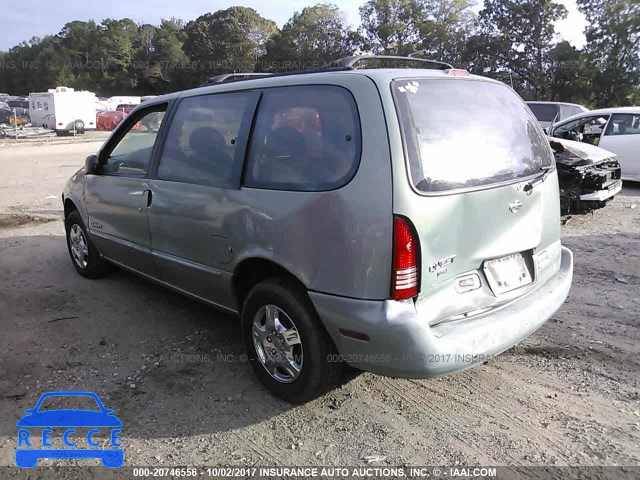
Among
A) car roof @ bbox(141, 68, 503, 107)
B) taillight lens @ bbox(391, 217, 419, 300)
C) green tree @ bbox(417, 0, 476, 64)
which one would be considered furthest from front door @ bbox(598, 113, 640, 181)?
green tree @ bbox(417, 0, 476, 64)

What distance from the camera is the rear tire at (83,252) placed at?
5.15 meters

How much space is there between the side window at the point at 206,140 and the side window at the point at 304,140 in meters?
0.17

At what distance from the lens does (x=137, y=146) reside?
4387mm

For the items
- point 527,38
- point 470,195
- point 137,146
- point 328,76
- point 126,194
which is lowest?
point 126,194

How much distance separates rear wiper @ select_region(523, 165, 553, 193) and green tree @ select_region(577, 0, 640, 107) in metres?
40.1

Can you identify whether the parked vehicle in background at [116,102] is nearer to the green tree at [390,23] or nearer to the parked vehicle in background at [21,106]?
the parked vehicle in background at [21,106]

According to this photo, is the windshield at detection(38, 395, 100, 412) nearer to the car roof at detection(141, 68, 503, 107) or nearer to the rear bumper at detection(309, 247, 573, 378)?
the rear bumper at detection(309, 247, 573, 378)

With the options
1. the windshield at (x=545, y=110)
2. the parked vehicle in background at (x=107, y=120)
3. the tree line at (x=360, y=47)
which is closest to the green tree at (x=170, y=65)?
the tree line at (x=360, y=47)

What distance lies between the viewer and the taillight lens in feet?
8.16

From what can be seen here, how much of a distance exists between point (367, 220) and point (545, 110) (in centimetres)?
1588

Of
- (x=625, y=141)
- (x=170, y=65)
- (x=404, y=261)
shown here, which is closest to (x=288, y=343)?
(x=404, y=261)

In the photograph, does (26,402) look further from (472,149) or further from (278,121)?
(472,149)

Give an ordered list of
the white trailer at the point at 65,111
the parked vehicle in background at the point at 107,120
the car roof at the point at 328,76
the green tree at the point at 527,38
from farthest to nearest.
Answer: the green tree at the point at 527,38 → the parked vehicle in background at the point at 107,120 → the white trailer at the point at 65,111 → the car roof at the point at 328,76

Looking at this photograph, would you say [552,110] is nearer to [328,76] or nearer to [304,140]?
[328,76]
